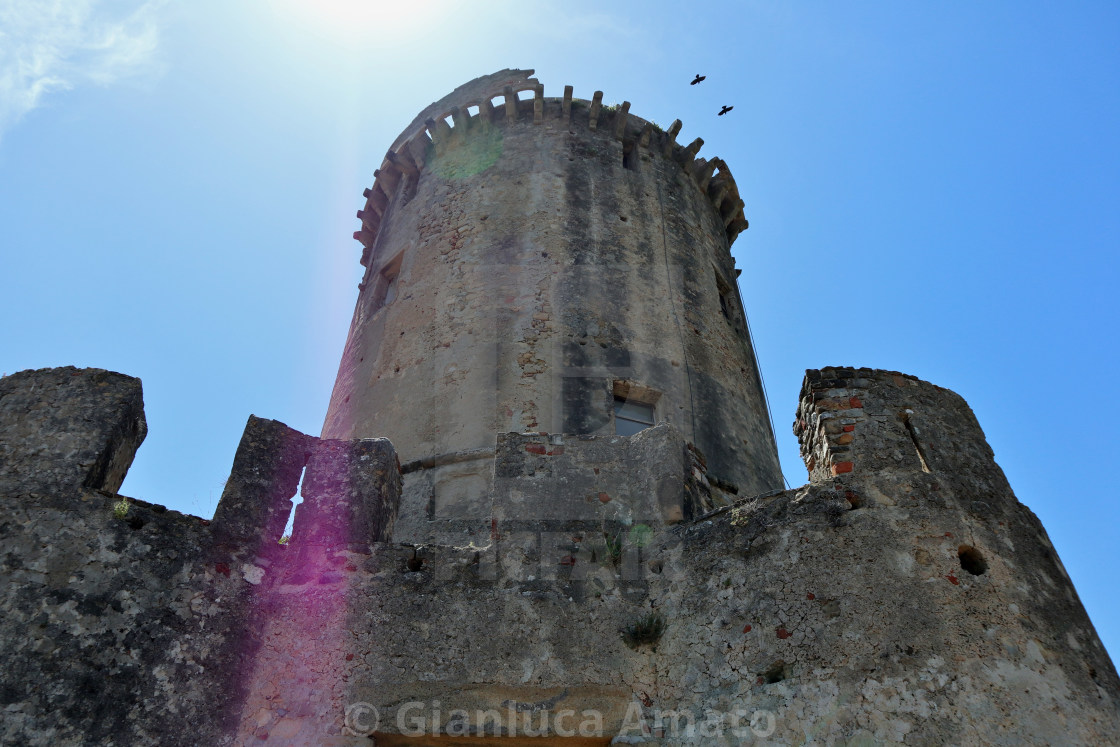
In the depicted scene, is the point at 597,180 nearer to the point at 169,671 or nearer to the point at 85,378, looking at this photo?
the point at 85,378

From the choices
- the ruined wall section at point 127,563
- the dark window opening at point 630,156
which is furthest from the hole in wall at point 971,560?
the dark window opening at point 630,156

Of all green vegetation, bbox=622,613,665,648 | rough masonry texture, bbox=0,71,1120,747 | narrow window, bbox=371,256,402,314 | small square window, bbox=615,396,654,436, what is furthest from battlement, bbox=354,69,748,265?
green vegetation, bbox=622,613,665,648

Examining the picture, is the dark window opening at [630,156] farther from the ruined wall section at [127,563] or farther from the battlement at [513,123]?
the ruined wall section at [127,563]

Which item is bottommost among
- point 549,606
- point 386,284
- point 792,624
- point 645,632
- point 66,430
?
point 792,624

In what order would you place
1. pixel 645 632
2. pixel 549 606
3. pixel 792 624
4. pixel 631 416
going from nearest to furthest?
pixel 792 624
pixel 645 632
pixel 549 606
pixel 631 416

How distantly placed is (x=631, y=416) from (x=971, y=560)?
15.6ft

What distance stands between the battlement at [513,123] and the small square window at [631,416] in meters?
4.73

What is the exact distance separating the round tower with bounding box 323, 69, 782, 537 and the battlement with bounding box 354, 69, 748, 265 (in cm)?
3

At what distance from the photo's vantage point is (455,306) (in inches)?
446

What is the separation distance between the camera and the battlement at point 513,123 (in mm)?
13922

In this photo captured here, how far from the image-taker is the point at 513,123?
549 inches

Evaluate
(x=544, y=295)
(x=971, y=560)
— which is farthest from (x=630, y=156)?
(x=971, y=560)

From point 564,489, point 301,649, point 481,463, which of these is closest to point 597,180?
point 481,463

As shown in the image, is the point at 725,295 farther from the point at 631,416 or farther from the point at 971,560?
the point at 971,560
